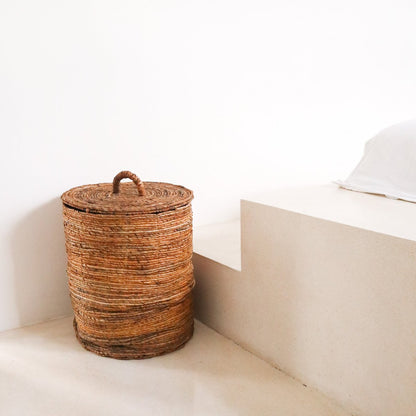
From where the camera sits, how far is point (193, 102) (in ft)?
6.80

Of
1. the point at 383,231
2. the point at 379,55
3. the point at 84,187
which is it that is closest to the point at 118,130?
the point at 84,187

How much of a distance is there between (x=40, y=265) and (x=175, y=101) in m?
0.82

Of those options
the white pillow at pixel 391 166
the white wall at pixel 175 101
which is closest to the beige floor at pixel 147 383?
the white wall at pixel 175 101

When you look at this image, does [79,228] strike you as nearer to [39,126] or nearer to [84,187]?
[84,187]

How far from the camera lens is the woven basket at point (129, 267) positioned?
1507mm

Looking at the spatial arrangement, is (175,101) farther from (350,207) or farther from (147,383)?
(147,383)

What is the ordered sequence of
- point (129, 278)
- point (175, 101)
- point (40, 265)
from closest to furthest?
point (129, 278)
point (40, 265)
point (175, 101)

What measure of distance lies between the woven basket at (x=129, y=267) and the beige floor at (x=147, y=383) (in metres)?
0.08

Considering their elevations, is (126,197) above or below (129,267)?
above

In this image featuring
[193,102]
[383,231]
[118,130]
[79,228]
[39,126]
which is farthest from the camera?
[193,102]

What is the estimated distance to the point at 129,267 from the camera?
1.53 metres

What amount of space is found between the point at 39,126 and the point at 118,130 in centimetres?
29

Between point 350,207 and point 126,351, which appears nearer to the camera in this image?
point 350,207

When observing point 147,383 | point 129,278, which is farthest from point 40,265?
point 147,383
